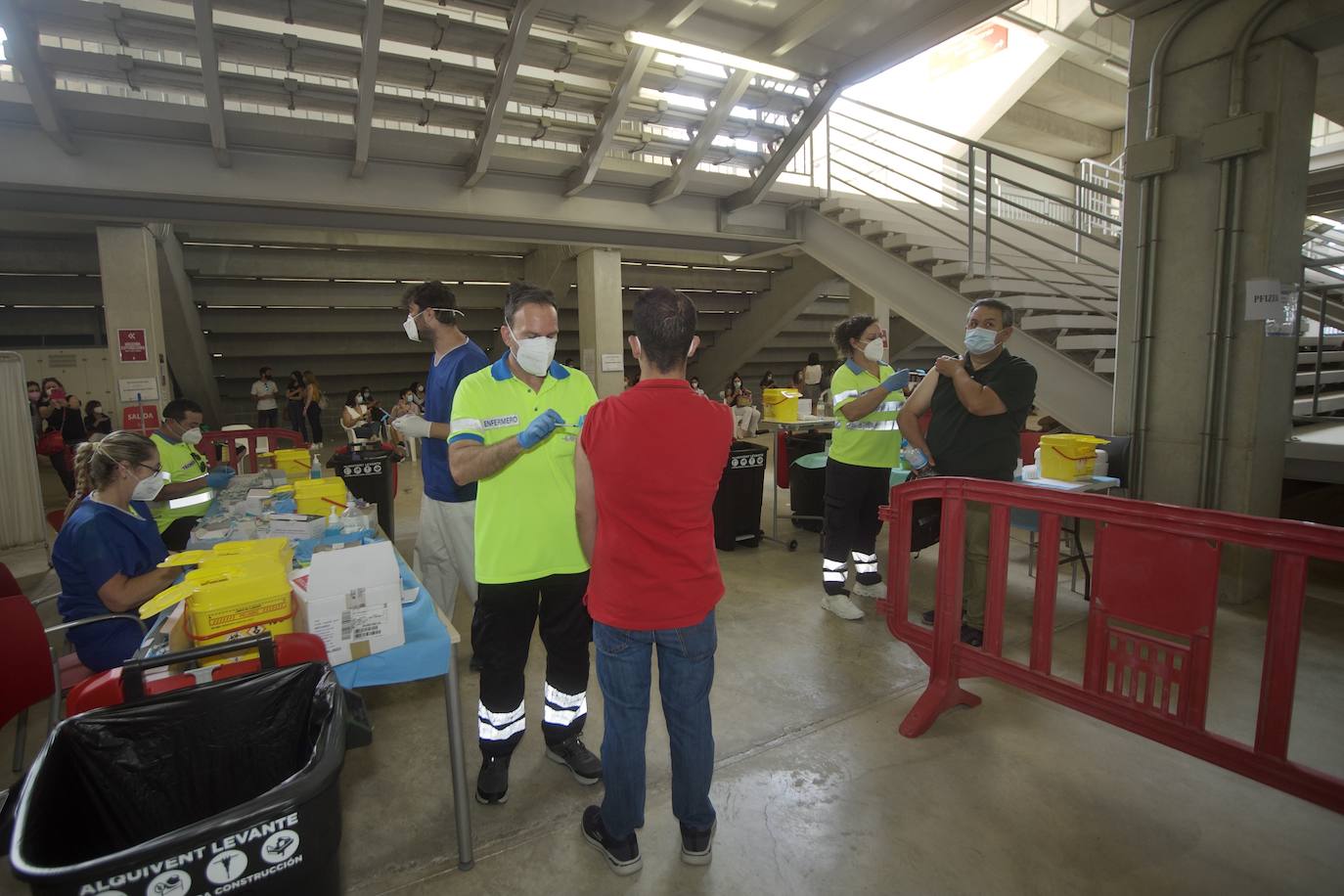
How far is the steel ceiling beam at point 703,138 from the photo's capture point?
5.95m

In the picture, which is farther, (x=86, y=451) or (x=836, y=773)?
(x=86, y=451)

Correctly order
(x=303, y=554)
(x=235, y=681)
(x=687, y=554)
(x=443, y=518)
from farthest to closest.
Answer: (x=443, y=518), (x=303, y=554), (x=687, y=554), (x=235, y=681)

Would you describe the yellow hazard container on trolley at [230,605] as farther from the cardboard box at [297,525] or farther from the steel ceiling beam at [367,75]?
the steel ceiling beam at [367,75]

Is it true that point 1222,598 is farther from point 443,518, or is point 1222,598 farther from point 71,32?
point 71,32

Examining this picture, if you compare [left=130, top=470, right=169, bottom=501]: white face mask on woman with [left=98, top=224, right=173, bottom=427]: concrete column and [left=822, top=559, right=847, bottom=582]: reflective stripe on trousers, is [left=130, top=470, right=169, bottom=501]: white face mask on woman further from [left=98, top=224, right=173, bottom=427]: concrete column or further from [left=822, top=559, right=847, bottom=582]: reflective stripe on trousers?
[left=98, top=224, right=173, bottom=427]: concrete column

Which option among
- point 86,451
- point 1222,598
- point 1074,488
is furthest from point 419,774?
point 1222,598

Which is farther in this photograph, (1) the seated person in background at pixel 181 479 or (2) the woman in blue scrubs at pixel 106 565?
(1) the seated person in background at pixel 181 479

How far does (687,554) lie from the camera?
5.94 feet

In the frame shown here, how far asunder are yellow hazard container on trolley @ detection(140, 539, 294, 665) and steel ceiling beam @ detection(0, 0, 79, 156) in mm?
4696

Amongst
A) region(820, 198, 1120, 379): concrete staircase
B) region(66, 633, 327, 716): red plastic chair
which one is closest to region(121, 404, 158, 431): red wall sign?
region(66, 633, 327, 716): red plastic chair

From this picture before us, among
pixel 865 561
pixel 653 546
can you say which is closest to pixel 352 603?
pixel 653 546

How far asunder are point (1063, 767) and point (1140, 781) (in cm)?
25

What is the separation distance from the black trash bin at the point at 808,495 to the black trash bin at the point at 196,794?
4914 millimetres

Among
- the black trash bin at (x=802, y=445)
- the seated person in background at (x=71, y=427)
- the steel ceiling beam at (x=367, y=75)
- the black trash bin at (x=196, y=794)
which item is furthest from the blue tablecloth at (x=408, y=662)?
the seated person in background at (x=71, y=427)
